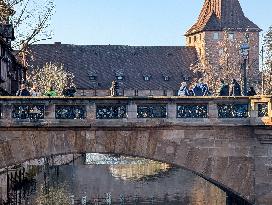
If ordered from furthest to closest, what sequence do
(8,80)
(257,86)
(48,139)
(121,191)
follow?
(257,86) < (8,80) < (121,191) < (48,139)

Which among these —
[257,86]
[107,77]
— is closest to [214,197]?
[257,86]

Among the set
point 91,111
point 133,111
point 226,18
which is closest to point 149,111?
point 133,111

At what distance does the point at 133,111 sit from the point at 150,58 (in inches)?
3409

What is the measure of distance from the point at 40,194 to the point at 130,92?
212 ft

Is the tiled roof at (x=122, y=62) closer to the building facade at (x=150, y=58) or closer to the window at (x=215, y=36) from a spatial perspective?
the building facade at (x=150, y=58)

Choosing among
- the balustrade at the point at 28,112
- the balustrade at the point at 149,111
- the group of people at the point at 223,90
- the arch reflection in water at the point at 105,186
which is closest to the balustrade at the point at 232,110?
the balustrade at the point at 149,111

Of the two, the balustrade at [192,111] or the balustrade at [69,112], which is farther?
the balustrade at [192,111]

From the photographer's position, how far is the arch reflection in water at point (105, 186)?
3478 centimetres

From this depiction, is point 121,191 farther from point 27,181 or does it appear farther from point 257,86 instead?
point 257,86

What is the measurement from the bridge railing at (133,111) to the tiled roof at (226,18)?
282ft

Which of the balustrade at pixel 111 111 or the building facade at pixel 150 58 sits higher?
the building facade at pixel 150 58

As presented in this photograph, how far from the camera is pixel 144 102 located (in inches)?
770

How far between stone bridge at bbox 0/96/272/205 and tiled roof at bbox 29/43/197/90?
3056 inches

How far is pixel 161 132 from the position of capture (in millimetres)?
19797
